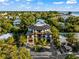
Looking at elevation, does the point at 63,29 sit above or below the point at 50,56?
below

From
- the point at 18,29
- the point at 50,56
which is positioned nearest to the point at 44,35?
the point at 18,29

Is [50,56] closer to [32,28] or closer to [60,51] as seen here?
[60,51]

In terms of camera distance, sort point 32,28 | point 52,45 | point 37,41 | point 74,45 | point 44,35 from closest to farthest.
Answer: point 74,45 → point 52,45 → point 37,41 → point 44,35 → point 32,28

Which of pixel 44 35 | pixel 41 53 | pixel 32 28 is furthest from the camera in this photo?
pixel 32 28

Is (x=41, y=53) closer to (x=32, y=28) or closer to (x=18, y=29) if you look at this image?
(x=32, y=28)

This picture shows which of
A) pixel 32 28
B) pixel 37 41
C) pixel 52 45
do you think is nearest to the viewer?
pixel 52 45

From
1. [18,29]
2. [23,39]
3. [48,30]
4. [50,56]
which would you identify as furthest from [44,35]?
[50,56]

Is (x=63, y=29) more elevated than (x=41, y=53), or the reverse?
(x=41, y=53)

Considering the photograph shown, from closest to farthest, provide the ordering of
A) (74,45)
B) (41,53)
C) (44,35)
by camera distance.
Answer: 1. (41,53)
2. (74,45)
3. (44,35)

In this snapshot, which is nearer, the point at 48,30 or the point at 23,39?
the point at 23,39
